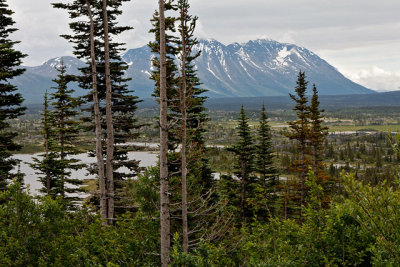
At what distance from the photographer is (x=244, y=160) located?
2986 cm

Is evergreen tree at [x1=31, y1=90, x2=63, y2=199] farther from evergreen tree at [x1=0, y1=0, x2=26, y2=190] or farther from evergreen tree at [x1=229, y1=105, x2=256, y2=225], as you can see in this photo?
evergreen tree at [x1=229, y1=105, x2=256, y2=225]

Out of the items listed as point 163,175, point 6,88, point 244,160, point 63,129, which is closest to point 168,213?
point 163,175

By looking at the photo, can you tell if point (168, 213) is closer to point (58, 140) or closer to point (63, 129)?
point (63, 129)

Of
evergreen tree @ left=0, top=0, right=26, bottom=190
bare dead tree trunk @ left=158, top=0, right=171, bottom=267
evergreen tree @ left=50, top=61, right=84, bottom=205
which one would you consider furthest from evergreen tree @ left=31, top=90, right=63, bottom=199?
bare dead tree trunk @ left=158, top=0, right=171, bottom=267

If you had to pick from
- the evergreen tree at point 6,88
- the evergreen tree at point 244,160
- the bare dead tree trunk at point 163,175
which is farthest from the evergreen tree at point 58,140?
the bare dead tree trunk at point 163,175

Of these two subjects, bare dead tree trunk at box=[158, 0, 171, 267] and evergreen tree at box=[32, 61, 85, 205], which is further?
evergreen tree at box=[32, 61, 85, 205]

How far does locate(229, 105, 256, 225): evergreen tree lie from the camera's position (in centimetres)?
2922

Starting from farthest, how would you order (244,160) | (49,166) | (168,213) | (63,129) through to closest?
1. (244,160)
2. (63,129)
3. (49,166)
4. (168,213)

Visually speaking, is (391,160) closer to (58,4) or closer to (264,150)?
(264,150)

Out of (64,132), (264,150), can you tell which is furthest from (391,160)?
(64,132)

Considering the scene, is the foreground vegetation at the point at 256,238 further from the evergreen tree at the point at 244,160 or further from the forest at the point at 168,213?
the evergreen tree at the point at 244,160

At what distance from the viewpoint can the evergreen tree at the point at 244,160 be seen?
95.9ft

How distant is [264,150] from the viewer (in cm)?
3294

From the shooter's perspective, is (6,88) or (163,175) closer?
(163,175)
